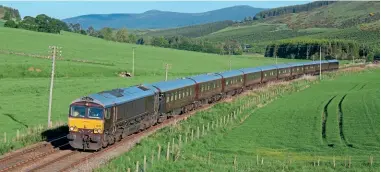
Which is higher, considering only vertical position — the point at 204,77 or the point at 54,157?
the point at 204,77

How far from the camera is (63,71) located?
298 ft

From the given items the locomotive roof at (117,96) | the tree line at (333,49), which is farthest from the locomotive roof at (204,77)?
the tree line at (333,49)

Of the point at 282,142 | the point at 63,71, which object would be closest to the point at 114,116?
the point at 282,142

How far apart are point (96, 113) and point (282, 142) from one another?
481 inches

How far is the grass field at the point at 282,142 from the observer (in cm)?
2906

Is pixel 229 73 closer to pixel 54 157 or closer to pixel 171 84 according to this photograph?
pixel 171 84

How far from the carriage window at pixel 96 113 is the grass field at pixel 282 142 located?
9.04ft

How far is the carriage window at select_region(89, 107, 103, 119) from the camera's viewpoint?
32.5 m

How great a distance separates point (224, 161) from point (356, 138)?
418 inches

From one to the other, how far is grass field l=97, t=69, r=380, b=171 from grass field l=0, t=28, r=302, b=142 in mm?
13440

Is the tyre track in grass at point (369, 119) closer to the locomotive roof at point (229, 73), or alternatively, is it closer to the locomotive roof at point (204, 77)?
the locomotive roof at point (229, 73)

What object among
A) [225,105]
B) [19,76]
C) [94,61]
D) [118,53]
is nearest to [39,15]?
[118,53]

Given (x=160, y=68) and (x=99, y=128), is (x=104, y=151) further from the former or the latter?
(x=160, y=68)

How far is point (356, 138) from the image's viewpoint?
37.0m
